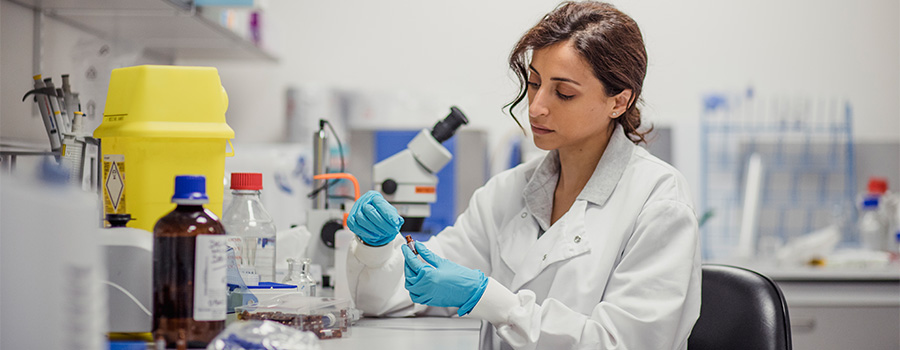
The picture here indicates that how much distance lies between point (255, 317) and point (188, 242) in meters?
0.23

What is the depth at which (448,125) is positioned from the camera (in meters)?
→ 1.65

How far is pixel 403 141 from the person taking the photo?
3078mm

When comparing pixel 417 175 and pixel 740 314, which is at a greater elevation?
pixel 417 175

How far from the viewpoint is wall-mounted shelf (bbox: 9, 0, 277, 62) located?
5.83ft

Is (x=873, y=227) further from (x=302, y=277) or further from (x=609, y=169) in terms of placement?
(x=302, y=277)

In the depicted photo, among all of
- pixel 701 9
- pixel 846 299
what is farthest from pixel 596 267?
pixel 701 9

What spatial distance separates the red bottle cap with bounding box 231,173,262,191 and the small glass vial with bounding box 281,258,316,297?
0.15 m

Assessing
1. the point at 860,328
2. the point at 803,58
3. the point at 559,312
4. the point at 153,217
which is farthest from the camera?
the point at 803,58

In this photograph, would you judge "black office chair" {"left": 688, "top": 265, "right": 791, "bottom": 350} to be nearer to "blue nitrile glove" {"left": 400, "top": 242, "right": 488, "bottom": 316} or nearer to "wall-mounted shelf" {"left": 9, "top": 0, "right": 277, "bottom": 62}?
"blue nitrile glove" {"left": 400, "top": 242, "right": 488, "bottom": 316}

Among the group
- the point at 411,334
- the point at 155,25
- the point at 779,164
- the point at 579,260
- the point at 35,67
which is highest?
the point at 155,25

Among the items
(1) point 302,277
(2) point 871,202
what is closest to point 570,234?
(1) point 302,277

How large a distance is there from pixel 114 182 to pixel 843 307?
7.71ft

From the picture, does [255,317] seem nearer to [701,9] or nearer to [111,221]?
[111,221]

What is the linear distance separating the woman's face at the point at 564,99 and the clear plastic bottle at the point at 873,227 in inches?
80.6
